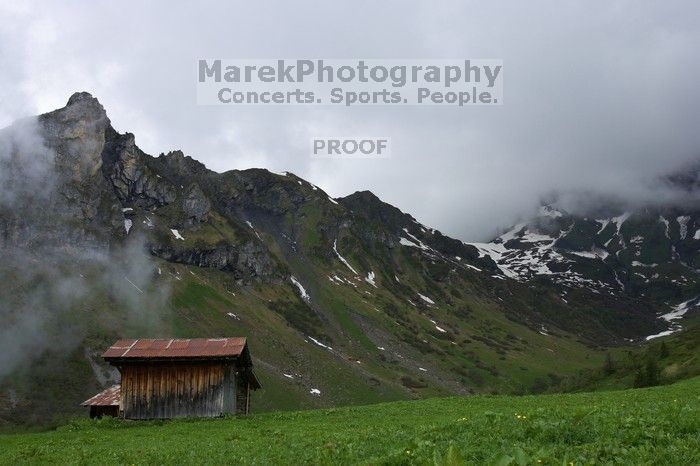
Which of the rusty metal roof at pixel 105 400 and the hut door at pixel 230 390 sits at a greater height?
the hut door at pixel 230 390

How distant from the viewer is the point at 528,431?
12.6 metres

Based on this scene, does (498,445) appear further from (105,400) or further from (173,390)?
(105,400)

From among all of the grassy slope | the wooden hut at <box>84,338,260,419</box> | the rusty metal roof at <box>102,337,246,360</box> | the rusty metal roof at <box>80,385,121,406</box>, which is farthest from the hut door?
the grassy slope

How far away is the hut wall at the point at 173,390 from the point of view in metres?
44.3

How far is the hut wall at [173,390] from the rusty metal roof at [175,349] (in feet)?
3.40

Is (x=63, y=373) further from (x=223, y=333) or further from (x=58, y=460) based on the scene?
(x=58, y=460)

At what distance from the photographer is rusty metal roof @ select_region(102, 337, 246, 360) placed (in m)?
44.2

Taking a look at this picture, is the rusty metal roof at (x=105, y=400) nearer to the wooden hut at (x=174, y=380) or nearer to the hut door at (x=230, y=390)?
the wooden hut at (x=174, y=380)

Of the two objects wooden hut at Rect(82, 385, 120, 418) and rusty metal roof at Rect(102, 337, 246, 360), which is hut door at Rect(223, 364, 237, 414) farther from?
wooden hut at Rect(82, 385, 120, 418)

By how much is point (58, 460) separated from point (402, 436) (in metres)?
13.1

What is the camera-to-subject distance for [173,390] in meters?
44.7

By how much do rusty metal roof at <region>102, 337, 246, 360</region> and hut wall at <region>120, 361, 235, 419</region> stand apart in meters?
1.03

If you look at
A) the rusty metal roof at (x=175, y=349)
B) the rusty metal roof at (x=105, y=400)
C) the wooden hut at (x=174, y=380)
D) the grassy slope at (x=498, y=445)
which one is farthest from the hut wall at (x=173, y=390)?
the grassy slope at (x=498, y=445)

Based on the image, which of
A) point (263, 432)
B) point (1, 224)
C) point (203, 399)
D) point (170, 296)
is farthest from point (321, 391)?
point (263, 432)
